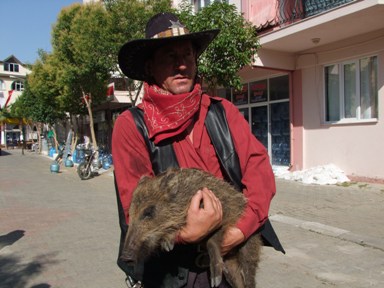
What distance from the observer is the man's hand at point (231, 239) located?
65.3 inches

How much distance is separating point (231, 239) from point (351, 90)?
10487 mm

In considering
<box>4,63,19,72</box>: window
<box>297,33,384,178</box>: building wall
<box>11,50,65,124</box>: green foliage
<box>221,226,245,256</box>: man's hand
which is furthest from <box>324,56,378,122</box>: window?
<box>4,63,19,72</box>: window

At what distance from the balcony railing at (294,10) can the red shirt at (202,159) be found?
9.88 meters

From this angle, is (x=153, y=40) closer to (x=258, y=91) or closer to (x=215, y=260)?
(x=215, y=260)

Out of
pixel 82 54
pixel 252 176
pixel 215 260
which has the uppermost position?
pixel 82 54

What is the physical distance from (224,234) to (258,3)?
12584mm

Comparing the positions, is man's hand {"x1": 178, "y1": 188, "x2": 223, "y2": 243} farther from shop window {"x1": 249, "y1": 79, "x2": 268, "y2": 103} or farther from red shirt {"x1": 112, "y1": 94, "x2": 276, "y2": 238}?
shop window {"x1": 249, "y1": 79, "x2": 268, "y2": 103}

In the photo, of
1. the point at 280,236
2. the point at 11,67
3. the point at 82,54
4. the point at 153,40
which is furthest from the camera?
the point at 11,67

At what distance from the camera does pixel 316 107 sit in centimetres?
1189

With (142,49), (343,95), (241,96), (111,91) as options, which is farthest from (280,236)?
(111,91)

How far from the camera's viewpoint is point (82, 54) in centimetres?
1534

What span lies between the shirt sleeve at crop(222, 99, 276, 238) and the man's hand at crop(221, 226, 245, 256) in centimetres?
2

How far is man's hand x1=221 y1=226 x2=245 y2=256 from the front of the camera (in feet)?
5.44

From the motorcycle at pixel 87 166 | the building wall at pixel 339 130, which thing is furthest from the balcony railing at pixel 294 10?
the motorcycle at pixel 87 166
